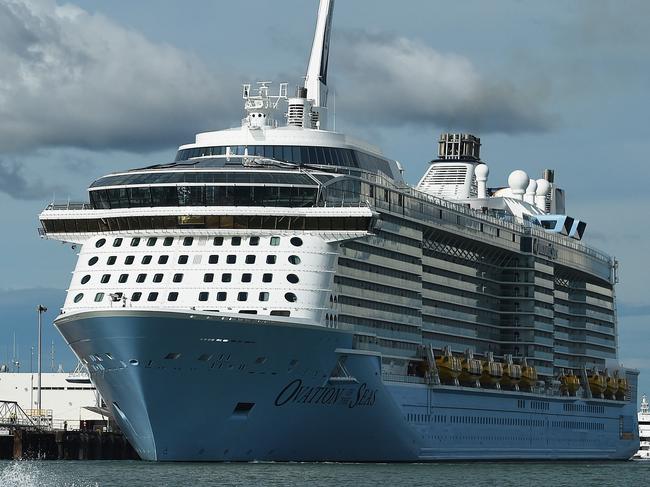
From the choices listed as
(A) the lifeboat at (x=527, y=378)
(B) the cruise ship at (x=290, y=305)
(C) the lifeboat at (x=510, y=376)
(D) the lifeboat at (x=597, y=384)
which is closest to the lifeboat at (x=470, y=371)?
(B) the cruise ship at (x=290, y=305)

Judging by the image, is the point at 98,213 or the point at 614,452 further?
the point at 614,452

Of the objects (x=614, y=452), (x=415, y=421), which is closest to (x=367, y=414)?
(x=415, y=421)

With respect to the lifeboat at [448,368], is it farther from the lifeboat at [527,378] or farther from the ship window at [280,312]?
the ship window at [280,312]

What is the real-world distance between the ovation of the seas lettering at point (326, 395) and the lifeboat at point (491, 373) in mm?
15805

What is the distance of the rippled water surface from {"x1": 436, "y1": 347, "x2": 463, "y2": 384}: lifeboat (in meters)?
4.54

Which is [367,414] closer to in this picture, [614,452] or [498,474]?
[498,474]

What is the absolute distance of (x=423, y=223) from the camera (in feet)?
296

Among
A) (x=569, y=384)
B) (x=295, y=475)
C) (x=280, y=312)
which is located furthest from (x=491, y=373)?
(x=295, y=475)

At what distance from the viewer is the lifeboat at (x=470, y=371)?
91.9 metres

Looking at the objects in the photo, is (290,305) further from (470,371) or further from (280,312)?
(470,371)

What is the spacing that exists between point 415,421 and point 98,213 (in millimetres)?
18641

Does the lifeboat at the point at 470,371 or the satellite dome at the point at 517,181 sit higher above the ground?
the satellite dome at the point at 517,181

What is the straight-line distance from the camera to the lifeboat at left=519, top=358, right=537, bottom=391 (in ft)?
328

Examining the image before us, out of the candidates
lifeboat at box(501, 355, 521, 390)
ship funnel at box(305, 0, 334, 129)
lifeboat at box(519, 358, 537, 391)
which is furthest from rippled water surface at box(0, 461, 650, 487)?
ship funnel at box(305, 0, 334, 129)
